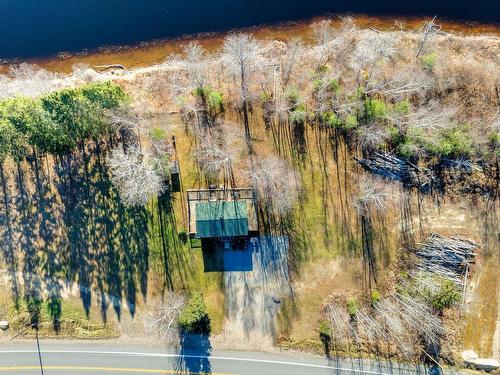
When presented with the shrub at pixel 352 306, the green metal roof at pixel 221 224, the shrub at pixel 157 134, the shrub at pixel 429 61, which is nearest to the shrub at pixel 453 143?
the shrub at pixel 429 61

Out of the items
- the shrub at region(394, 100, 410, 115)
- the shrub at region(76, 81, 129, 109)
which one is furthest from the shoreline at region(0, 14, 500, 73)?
the shrub at region(394, 100, 410, 115)

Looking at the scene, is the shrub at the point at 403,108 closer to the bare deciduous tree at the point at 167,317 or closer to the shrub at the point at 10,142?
the bare deciduous tree at the point at 167,317

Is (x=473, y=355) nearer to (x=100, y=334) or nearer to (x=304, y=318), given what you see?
(x=304, y=318)

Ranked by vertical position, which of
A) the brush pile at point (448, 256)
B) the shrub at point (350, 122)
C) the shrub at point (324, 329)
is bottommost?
the shrub at point (324, 329)

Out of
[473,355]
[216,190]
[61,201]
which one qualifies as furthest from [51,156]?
[473,355]

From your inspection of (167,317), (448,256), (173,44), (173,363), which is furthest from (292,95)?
(173,363)
